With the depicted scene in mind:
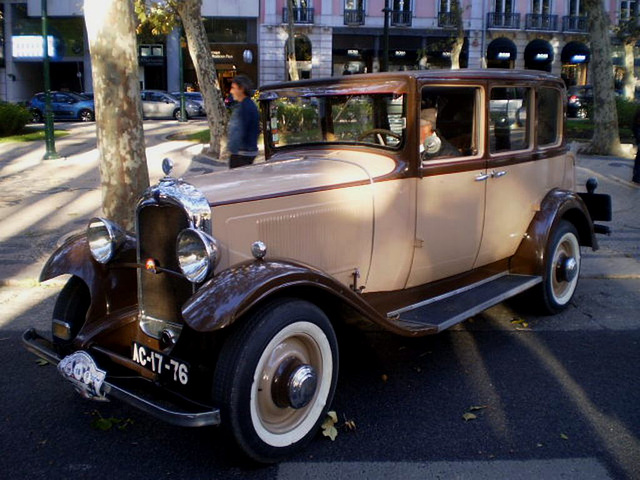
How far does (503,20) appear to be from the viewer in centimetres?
3897

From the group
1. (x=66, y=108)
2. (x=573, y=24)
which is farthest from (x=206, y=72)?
(x=573, y=24)

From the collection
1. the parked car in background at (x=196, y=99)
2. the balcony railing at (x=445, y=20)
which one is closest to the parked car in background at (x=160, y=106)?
the parked car in background at (x=196, y=99)

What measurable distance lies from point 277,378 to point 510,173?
2.71 m

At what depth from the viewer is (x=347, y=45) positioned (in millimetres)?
39406

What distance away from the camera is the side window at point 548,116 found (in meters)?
5.27

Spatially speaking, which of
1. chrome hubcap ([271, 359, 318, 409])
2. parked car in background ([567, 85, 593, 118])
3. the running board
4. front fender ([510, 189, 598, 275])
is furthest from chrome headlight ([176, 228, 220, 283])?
parked car in background ([567, 85, 593, 118])

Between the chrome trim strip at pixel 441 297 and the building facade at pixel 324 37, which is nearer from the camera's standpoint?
the chrome trim strip at pixel 441 297

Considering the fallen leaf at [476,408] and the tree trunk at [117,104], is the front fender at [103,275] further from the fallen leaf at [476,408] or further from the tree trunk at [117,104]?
the tree trunk at [117,104]

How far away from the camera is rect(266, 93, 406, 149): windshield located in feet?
13.8

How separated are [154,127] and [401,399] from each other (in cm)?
2159

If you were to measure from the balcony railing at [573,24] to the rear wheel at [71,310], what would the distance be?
41.5 metres

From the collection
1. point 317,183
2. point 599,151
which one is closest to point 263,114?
point 317,183

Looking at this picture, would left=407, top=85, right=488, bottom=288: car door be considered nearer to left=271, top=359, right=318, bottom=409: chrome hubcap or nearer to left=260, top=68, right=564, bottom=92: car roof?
left=260, top=68, right=564, bottom=92: car roof

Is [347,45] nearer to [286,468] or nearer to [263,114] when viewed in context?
[263,114]
